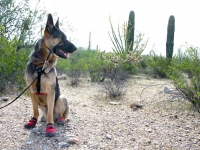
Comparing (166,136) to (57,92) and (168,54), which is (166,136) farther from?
(168,54)

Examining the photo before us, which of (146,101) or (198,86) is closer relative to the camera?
(198,86)

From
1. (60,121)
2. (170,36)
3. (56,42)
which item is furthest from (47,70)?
(170,36)

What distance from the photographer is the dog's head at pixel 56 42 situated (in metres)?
4.22

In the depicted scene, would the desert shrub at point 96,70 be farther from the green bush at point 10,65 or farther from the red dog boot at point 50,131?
the red dog boot at point 50,131

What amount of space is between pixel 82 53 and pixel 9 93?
1172 cm

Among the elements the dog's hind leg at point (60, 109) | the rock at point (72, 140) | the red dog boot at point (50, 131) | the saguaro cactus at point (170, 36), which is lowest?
the rock at point (72, 140)

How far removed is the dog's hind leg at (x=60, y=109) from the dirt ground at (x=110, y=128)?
0.16 metres

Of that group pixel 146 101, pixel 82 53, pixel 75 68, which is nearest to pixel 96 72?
pixel 75 68

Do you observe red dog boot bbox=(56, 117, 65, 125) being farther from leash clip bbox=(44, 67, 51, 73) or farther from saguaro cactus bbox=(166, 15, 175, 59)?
saguaro cactus bbox=(166, 15, 175, 59)

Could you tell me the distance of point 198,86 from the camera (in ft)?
17.6

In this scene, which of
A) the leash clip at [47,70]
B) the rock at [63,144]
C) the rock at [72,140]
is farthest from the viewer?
the leash clip at [47,70]

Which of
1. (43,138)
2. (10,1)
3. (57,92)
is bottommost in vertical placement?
(43,138)

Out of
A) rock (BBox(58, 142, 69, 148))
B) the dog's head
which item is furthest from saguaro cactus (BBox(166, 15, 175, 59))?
rock (BBox(58, 142, 69, 148))

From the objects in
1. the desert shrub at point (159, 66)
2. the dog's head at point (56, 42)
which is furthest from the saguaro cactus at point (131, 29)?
the dog's head at point (56, 42)
